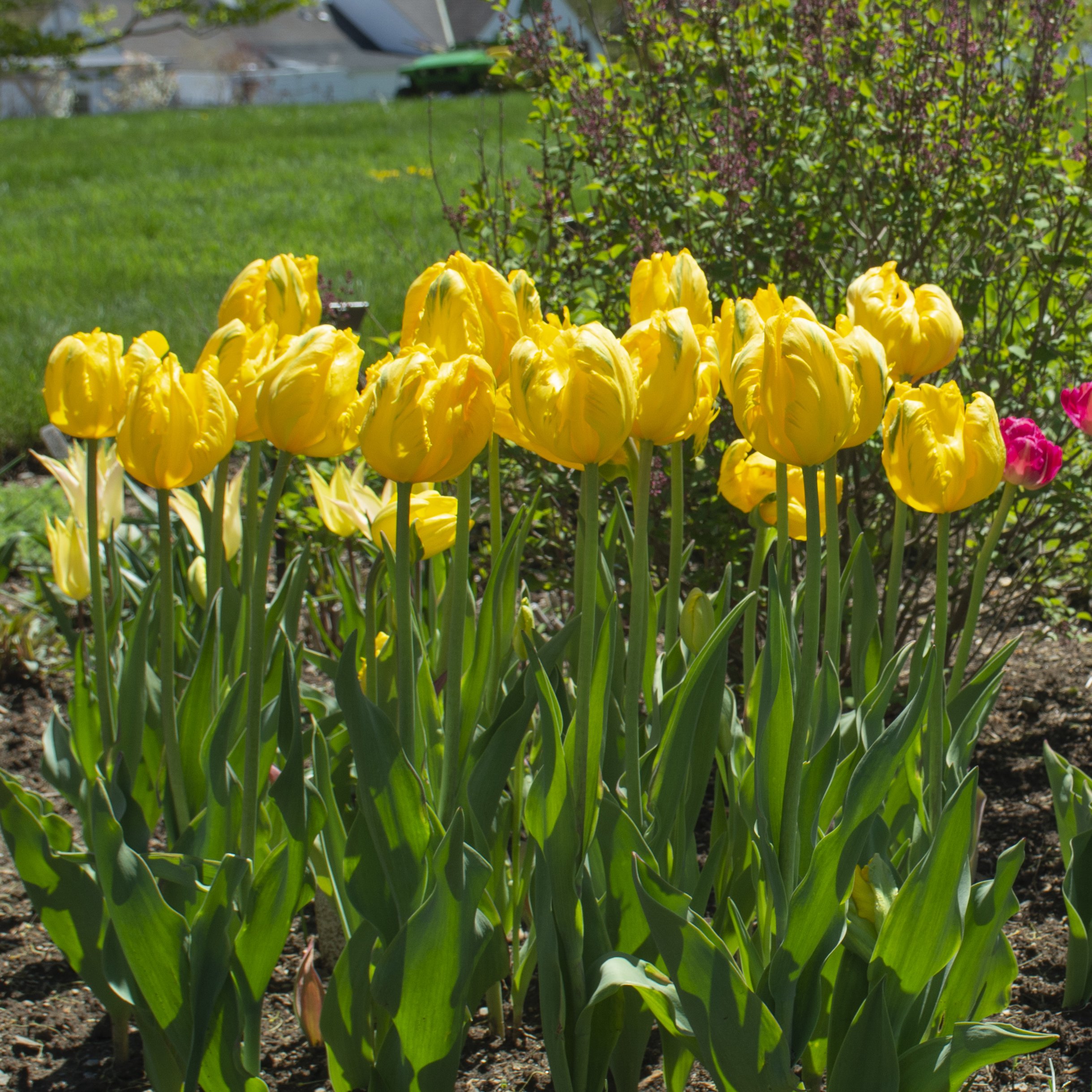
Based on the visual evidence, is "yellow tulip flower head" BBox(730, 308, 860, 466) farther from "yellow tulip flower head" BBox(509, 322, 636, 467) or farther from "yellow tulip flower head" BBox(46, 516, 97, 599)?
"yellow tulip flower head" BBox(46, 516, 97, 599)

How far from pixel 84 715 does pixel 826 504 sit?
4.07 ft

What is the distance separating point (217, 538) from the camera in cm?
152

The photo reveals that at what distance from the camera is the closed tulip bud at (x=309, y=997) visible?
155cm

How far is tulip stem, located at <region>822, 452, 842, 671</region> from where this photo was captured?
1291 millimetres

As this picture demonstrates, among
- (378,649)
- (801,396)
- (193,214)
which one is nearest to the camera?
(801,396)

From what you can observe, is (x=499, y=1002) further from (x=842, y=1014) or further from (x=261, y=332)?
(x=261, y=332)

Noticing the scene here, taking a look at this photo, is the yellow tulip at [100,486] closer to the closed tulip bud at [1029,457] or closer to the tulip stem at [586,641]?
the tulip stem at [586,641]

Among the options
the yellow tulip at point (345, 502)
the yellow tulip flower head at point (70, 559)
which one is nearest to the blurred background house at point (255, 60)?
the yellow tulip flower head at point (70, 559)

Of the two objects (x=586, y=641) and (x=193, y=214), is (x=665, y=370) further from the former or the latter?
(x=193, y=214)

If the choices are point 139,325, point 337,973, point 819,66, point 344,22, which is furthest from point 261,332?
point 344,22

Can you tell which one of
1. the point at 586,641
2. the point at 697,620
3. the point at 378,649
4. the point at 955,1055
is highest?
the point at 586,641

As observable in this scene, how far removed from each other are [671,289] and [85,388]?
75 centimetres

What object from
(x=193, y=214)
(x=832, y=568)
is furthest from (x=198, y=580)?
(x=193, y=214)

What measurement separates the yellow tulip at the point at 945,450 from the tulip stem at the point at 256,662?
693mm
